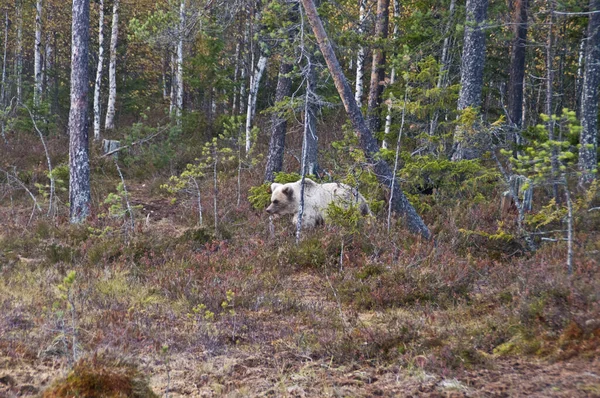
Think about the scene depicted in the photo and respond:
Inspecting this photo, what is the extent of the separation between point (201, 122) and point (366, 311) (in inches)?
670

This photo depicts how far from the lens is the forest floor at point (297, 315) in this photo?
14.8 feet

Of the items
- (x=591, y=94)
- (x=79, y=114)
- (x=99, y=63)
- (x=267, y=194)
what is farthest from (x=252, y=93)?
(x=591, y=94)

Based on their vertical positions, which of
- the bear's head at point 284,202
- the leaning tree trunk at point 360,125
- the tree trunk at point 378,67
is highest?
the tree trunk at point 378,67

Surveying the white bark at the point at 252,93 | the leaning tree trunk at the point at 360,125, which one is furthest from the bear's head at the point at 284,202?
the white bark at the point at 252,93

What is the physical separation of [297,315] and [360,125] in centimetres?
447

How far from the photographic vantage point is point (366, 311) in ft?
22.5

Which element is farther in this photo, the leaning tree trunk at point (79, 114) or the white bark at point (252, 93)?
the white bark at point (252, 93)

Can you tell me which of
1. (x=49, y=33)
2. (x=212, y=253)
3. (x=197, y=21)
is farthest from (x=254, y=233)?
(x=49, y=33)

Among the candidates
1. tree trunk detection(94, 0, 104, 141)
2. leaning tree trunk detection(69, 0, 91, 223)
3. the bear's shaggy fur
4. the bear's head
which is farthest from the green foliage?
tree trunk detection(94, 0, 104, 141)

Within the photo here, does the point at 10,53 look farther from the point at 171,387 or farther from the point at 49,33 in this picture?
the point at 171,387

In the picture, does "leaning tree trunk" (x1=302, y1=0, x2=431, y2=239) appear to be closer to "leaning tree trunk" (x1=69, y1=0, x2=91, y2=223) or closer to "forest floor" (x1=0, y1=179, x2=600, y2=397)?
"forest floor" (x1=0, y1=179, x2=600, y2=397)

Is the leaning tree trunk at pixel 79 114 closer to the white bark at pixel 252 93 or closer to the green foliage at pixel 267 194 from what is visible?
the green foliage at pixel 267 194

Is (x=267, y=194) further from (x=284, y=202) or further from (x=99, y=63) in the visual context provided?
(x=99, y=63)

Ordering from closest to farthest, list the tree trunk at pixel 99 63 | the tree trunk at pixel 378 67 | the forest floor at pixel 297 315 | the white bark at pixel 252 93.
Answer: the forest floor at pixel 297 315 < the tree trunk at pixel 378 67 < the white bark at pixel 252 93 < the tree trunk at pixel 99 63
